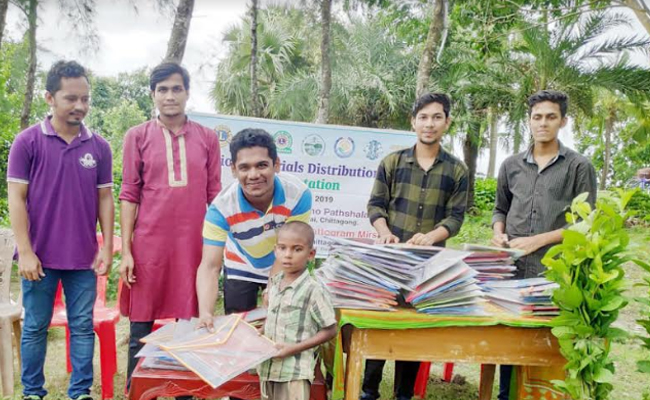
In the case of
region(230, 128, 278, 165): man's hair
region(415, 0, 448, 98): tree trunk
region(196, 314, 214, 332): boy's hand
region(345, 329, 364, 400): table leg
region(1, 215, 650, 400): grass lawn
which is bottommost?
region(1, 215, 650, 400): grass lawn

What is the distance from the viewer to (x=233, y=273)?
8.64 feet

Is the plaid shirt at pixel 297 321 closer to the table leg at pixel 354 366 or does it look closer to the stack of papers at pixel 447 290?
the table leg at pixel 354 366

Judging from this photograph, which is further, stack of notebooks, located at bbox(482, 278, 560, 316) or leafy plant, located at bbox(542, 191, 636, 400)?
stack of notebooks, located at bbox(482, 278, 560, 316)

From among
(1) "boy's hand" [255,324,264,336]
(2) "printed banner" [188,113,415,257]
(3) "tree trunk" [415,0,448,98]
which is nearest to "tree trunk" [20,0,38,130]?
(2) "printed banner" [188,113,415,257]

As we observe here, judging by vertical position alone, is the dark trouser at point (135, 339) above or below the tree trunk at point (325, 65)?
below

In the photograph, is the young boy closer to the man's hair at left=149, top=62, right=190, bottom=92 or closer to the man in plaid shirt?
the man in plaid shirt

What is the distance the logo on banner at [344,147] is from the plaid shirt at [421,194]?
1.30m

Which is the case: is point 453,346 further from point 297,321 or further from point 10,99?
point 10,99

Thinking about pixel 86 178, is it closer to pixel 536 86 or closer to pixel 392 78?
pixel 536 86

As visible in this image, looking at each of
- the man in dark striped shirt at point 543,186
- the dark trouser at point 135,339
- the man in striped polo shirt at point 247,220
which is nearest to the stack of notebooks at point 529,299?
the man in dark striped shirt at point 543,186

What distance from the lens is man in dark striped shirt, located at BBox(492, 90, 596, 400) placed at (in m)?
2.82

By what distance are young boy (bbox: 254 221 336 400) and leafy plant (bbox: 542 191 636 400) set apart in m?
0.93

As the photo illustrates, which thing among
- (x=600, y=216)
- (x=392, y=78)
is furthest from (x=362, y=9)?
(x=392, y=78)

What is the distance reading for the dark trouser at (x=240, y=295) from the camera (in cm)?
264
